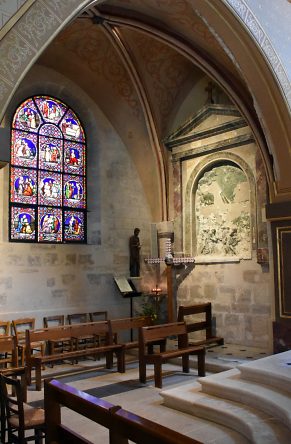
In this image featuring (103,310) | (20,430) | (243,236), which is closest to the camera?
(20,430)

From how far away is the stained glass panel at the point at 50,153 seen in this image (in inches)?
383

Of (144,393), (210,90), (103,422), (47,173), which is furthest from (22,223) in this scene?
(103,422)

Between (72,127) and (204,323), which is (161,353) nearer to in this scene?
(204,323)

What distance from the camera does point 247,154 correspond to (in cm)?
930

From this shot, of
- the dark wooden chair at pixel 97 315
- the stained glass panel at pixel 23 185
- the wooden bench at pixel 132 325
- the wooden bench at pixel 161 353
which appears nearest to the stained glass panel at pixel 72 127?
the stained glass panel at pixel 23 185

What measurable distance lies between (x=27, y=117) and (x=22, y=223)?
230 cm

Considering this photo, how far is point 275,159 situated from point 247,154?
130 centimetres

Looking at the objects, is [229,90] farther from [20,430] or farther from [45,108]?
[20,430]

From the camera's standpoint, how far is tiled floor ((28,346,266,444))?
458 centimetres

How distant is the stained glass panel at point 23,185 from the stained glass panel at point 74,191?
2.63 feet

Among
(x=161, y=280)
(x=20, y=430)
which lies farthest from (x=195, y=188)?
(x=20, y=430)

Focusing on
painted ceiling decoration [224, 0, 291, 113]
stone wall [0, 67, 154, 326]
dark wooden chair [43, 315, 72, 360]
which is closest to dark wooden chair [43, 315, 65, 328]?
dark wooden chair [43, 315, 72, 360]

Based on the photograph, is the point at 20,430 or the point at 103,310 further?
the point at 103,310

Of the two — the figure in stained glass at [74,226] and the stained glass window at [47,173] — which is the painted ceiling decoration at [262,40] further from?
the figure in stained glass at [74,226]
